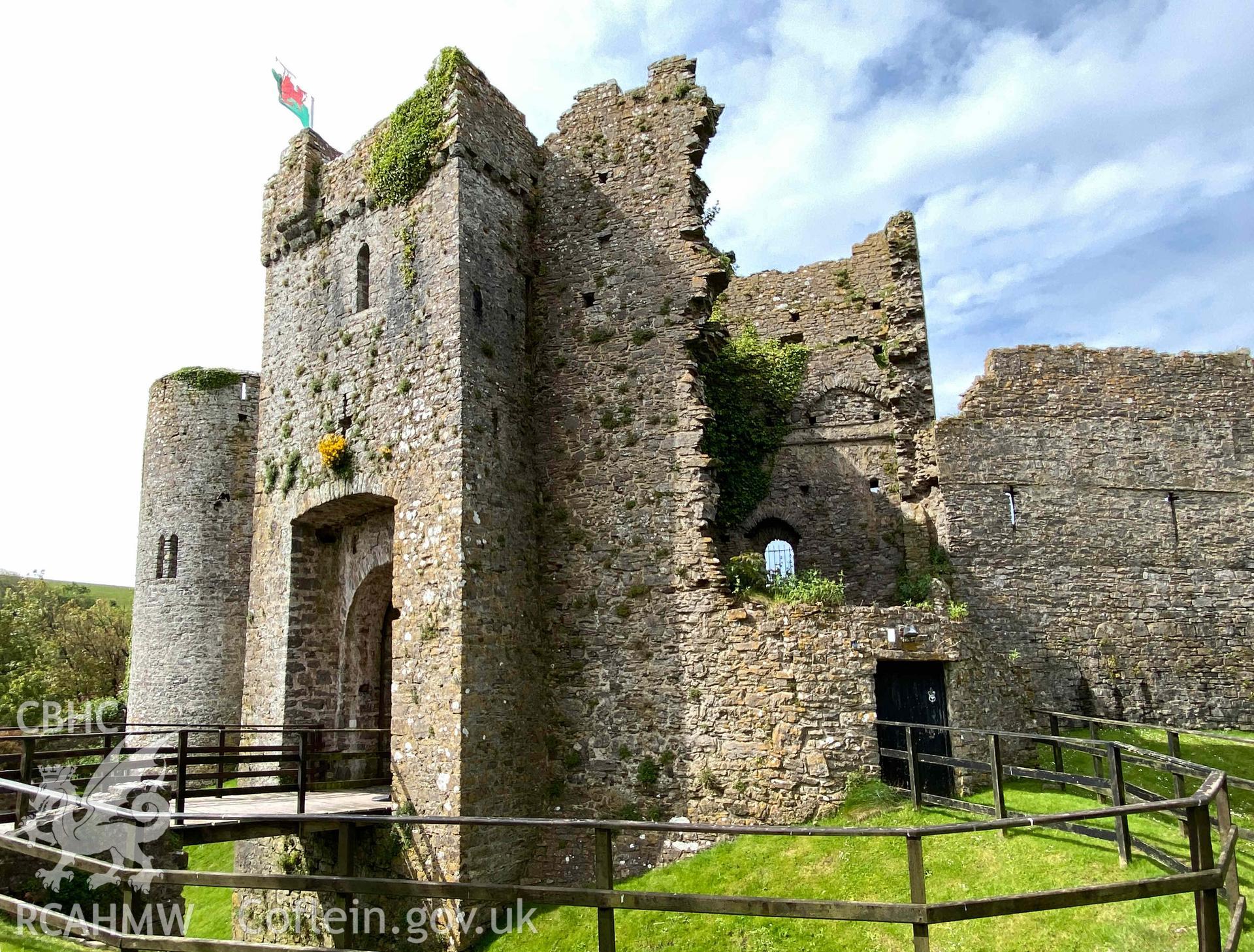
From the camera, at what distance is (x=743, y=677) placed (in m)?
11.6

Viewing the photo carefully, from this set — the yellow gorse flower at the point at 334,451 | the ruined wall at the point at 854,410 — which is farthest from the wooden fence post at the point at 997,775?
the yellow gorse flower at the point at 334,451

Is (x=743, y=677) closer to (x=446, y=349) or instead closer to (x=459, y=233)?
(x=446, y=349)

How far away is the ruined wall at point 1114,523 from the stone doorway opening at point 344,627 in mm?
11721

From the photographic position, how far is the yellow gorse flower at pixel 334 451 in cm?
1395

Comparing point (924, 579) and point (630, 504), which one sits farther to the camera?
point (924, 579)

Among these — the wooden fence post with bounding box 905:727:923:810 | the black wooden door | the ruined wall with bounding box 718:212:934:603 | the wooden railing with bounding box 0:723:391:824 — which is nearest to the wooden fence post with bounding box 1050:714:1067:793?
the black wooden door

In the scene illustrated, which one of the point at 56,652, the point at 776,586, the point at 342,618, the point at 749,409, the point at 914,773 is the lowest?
the point at 914,773

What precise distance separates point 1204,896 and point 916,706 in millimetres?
6601

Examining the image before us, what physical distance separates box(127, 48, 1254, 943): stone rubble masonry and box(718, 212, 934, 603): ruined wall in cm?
6

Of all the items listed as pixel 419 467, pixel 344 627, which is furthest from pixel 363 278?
pixel 344 627

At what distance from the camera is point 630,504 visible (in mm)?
13195

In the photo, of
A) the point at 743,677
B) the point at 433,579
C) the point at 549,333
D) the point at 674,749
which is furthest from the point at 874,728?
the point at 549,333

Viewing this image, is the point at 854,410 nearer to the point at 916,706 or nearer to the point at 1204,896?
the point at 916,706

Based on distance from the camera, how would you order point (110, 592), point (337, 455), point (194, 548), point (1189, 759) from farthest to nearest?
point (110, 592), point (194, 548), point (337, 455), point (1189, 759)
